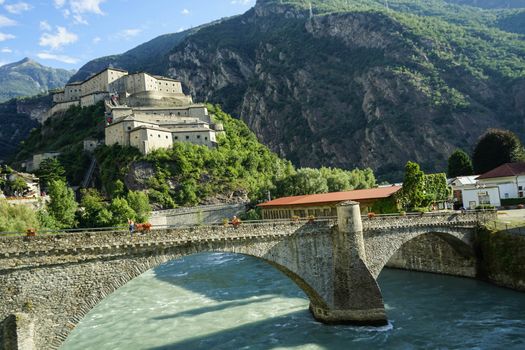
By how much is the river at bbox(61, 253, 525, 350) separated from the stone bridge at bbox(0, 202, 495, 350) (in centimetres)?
258

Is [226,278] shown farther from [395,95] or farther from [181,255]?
[395,95]

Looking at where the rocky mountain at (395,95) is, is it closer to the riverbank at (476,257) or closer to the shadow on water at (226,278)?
the shadow on water at (226,278)

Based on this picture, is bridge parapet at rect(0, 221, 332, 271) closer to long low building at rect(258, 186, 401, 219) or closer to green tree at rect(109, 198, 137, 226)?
long low building at rect(258, 186, 401, 219)

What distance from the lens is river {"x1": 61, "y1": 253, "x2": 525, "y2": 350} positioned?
86.7ft

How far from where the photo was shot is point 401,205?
43.6m

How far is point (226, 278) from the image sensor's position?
153ft

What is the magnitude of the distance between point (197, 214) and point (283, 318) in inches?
2123

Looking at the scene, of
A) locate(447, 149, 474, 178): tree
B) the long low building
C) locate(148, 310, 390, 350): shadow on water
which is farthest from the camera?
locate(447, 149, 474, 178): tree

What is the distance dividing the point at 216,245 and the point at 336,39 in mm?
191701

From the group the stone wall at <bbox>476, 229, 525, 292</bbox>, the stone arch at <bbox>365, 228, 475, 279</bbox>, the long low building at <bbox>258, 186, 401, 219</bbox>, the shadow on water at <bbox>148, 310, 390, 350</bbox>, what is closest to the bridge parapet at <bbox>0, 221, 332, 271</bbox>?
the shadow on water at <bbox>148, 310, 390, 350</bbox>

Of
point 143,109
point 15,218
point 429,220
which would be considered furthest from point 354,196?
point 143,109

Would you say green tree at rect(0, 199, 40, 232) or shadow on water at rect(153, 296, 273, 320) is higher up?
green tree at rect(0, 199, 40, 232)

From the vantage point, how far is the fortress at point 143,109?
104188 millimetres

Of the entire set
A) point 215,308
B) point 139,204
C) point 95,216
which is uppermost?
point 139,204
